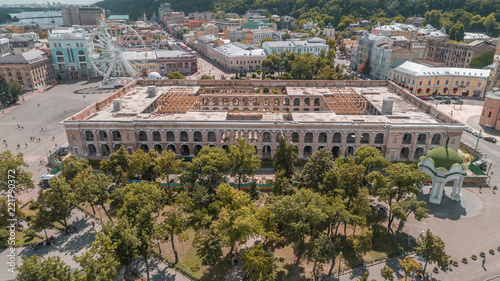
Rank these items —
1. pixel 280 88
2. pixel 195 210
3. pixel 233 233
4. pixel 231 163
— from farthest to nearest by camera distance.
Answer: pixel 280 88, pixel 231 163, pixel 195 210, pixel 233 233

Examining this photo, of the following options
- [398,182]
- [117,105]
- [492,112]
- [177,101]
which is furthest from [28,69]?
[492,112]

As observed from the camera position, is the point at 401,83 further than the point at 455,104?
Yes

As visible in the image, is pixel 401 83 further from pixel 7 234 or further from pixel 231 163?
pixel 7 234

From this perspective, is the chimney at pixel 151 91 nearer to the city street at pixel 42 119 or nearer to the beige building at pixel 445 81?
the city street at pixel 42 119

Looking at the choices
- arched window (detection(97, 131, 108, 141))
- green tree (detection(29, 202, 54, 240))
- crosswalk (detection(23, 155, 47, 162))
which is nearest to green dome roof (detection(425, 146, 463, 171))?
green tree (detection(29, 202, 54, 240))

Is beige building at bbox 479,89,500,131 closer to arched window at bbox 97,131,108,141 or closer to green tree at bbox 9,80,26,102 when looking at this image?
arched window at bbox 97,131,108,141

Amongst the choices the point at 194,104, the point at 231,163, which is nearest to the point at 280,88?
the point at 194,104

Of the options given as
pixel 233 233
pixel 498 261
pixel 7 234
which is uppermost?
pixel 233 233

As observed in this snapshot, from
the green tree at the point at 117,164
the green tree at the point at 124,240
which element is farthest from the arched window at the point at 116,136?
the green tree at the point at 124,240
